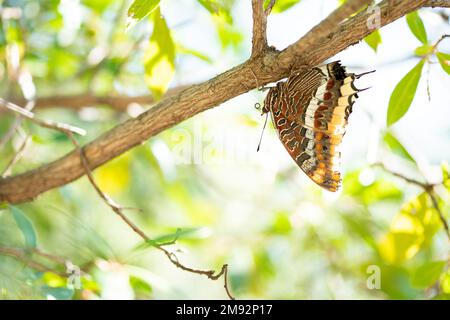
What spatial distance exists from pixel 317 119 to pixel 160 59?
45 cm

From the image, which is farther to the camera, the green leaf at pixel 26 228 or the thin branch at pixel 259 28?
the green leaf at pixel 26 228

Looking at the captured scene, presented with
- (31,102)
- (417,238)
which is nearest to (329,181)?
(417,238)

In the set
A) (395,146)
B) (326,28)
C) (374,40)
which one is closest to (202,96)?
(326,28)

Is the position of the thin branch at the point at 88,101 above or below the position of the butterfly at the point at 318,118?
above

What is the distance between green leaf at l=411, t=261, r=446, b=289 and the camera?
153 centimetres

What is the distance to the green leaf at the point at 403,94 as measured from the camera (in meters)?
1.32

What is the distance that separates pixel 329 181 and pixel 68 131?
64 centimetres

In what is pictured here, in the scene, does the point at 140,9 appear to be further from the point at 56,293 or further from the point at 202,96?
the point at 56,293

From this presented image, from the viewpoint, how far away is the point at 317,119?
122 centimetres

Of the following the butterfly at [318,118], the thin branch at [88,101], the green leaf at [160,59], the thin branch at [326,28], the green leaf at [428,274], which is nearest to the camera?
the thin branch at [326,28]

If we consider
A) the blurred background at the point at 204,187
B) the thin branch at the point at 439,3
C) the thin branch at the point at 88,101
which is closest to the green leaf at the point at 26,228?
the blurred background at the point at 204,187

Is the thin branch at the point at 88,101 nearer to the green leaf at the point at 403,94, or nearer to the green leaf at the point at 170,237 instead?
the green leaf at the point at 170,237

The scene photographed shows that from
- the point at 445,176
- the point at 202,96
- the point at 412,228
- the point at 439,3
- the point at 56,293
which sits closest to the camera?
the point at 439,3

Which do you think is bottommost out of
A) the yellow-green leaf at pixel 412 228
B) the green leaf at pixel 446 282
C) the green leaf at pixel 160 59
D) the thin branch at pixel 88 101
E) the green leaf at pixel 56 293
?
the green leaf at pixel 56 293
